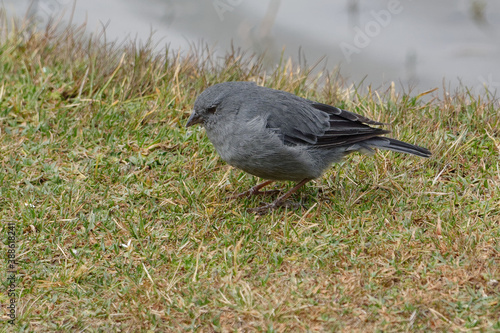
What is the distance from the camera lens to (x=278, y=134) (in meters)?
5.04

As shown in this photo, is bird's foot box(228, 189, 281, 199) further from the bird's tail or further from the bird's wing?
the bird's tail

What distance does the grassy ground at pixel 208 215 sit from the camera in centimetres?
393

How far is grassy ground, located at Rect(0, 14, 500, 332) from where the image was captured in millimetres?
3932

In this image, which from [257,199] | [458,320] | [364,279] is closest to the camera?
[458,320]

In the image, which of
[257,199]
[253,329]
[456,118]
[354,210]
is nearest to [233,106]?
[257,199]

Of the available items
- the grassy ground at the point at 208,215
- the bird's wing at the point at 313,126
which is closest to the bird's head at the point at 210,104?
the bird's wing at the point at 313,126

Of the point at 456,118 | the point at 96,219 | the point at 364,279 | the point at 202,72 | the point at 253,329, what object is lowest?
the point at 96,219

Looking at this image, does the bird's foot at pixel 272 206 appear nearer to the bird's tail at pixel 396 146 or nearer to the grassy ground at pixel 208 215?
the grassy ground at pixel 208 215

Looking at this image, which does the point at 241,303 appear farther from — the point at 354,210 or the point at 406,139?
the point at 406,139

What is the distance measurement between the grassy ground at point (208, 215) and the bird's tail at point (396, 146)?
358 millimetres

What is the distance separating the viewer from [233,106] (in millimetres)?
5137

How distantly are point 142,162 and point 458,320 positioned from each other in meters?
3.28

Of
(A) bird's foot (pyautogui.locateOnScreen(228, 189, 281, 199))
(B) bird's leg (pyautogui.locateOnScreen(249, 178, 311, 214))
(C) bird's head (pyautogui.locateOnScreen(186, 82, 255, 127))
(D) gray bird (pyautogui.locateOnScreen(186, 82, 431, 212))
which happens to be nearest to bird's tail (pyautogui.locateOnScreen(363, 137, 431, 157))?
(D) gray bird (pyautogui.locateOnScreen(186, 82, 431, 212))

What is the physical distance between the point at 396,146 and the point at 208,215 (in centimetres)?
169
